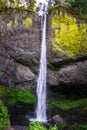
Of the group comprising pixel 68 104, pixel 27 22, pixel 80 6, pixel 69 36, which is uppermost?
pixel 80 6

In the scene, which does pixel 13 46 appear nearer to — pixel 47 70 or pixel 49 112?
pixel 47 70

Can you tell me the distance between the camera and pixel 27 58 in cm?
1959

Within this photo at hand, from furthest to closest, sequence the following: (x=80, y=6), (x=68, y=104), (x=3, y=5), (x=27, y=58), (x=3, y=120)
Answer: (x=80, y=6) → (x=3, y=5) → (x=27, y=58) → (x=68, y=104) → (x=3, y=120)

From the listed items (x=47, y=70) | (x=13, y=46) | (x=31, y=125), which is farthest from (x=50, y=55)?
(x=31, y=125)

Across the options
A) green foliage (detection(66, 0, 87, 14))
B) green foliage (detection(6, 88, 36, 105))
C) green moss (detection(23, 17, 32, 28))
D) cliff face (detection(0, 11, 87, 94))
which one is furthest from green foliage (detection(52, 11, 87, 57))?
green foliage (detection(66, 0, 87, 14))

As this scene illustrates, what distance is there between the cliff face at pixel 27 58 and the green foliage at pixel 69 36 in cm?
30

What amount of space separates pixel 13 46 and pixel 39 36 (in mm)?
1503

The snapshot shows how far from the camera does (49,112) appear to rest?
18484 mm

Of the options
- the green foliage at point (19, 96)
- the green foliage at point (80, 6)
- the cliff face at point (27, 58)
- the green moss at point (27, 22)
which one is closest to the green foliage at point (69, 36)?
the cliff face at point (27, 58)

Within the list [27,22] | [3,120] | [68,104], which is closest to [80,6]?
[27,22]

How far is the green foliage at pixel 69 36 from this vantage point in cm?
1912

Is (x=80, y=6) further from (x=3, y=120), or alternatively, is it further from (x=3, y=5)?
(x=3, y=120)

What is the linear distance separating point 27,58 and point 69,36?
253 centimetres

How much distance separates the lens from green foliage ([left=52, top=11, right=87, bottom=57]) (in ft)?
62.7
